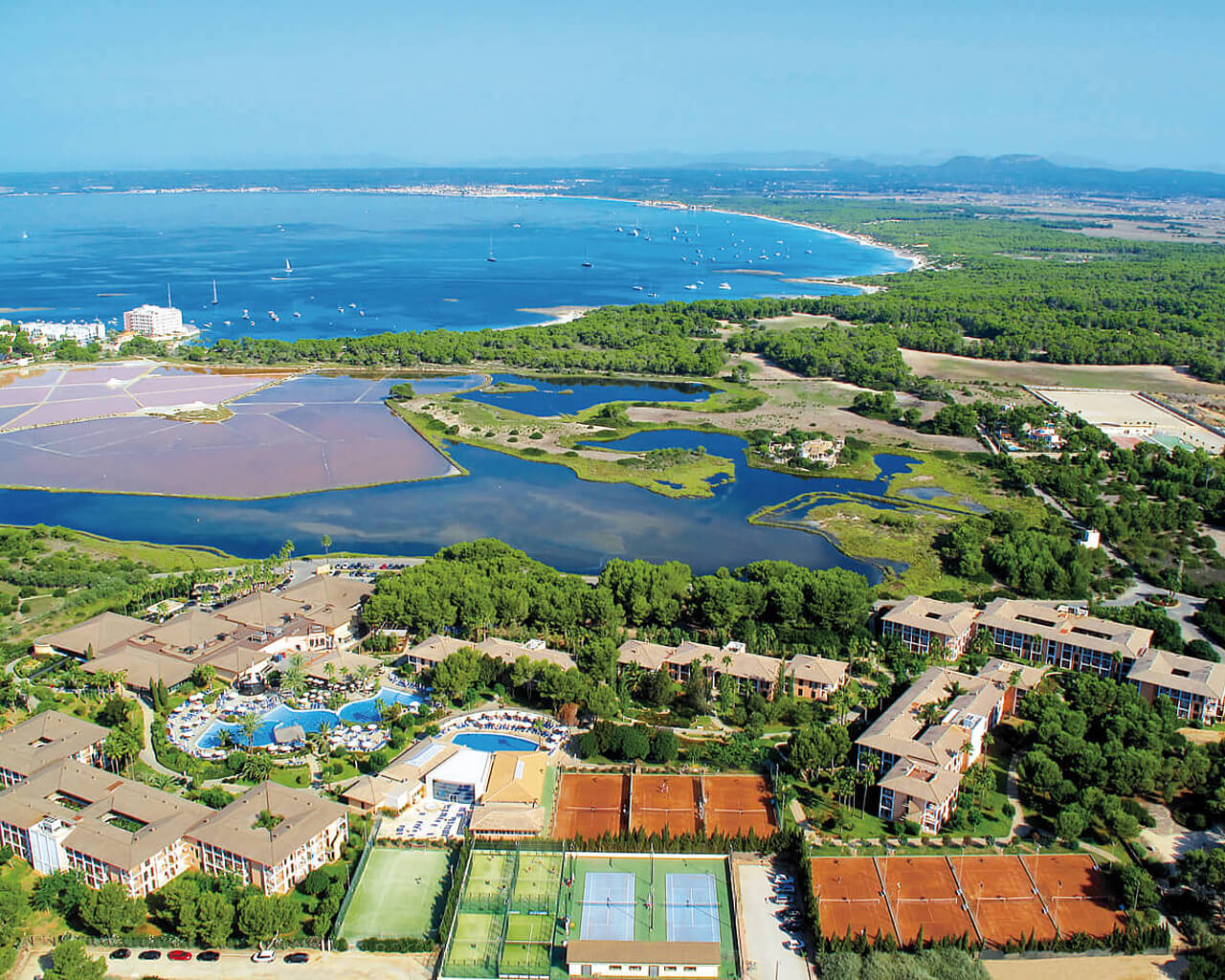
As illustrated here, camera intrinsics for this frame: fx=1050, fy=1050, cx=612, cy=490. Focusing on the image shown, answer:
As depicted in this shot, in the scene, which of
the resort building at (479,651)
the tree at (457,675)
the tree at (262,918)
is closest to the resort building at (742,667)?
the resort building at (479,651)

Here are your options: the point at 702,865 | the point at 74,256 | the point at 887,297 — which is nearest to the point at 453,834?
the point at 702,865

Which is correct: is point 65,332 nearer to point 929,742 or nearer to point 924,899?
point 929,742

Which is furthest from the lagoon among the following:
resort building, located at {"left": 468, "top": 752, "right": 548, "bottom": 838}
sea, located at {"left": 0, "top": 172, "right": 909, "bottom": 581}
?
resort building, located at {"left": 468, "top": 752, "right": 548, "bottom": 838}

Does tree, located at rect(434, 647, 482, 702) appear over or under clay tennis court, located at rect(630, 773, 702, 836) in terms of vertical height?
over

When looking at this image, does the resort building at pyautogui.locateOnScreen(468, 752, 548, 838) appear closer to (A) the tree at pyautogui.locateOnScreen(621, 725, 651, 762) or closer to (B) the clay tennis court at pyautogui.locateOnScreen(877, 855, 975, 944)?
(A) the tree at pyautogui.locateOnScreen(621, 725, 651, 762)

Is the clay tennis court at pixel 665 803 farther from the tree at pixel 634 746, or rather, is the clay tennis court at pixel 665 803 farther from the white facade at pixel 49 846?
the white facade at pixel 49 846
